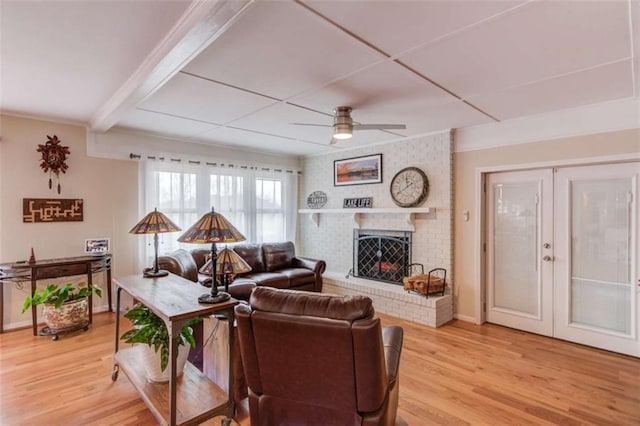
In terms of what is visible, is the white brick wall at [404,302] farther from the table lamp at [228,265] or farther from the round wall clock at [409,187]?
the table lamp at [228,265]

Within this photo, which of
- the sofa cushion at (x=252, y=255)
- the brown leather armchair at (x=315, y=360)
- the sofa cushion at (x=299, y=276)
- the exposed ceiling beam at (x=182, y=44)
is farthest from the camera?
the sofa cushion at (x=252, y=255)

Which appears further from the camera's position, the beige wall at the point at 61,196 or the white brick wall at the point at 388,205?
the white brick wall at the point at 388,205

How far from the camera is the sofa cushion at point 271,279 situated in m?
4.38

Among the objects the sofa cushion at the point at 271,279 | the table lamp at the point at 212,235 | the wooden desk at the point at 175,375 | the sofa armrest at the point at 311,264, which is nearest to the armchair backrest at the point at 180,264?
the sofa cushion at the point at 271,279

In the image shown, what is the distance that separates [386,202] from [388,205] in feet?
0.21

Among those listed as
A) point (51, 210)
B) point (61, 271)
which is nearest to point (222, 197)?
point (51, 210)

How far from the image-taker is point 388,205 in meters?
4.93

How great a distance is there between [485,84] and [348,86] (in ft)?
3.82

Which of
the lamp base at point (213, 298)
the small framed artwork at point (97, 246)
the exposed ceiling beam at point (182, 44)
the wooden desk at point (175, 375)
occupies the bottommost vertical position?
the wooden desk at point (175, 375)

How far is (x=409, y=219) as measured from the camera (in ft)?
15.1

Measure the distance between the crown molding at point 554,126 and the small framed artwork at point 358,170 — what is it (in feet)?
4.01

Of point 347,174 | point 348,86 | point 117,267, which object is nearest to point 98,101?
point 117,267

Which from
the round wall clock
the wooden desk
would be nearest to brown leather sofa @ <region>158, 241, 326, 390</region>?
the wooden desk

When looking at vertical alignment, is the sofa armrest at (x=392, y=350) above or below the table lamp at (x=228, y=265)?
below
